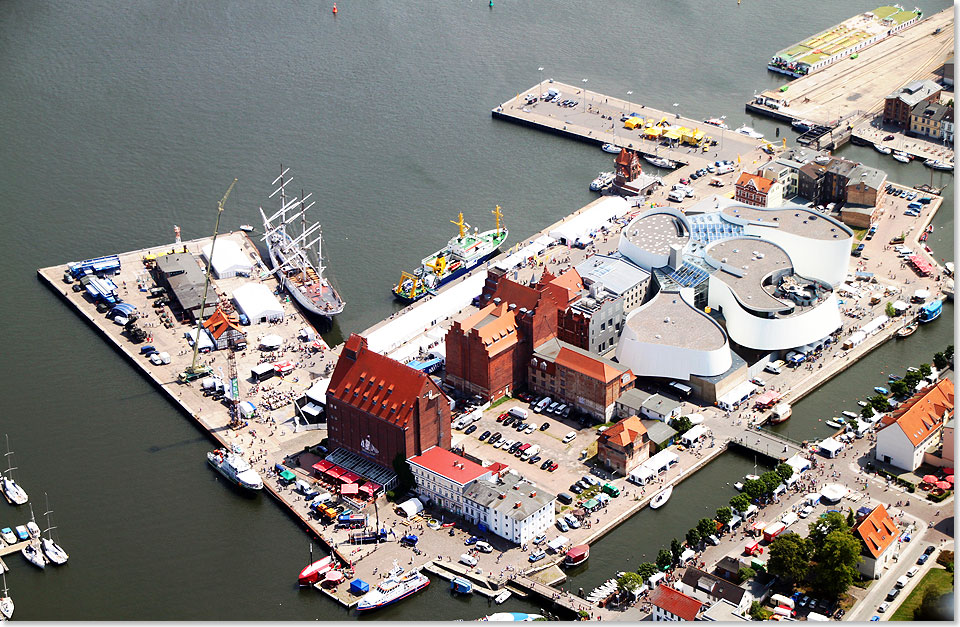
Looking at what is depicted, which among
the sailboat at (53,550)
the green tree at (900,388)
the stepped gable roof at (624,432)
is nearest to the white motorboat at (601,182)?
the green tree at (900,388)

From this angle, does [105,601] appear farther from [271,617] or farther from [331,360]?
[331,360]

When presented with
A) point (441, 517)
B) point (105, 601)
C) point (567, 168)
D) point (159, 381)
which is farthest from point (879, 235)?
point (105, 601)

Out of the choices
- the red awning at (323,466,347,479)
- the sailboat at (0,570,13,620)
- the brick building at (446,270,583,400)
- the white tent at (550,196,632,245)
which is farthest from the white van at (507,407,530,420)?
the sailboat at (0,570,13,620)

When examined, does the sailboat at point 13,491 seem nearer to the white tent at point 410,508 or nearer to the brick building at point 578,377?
the white tent at point 410,508

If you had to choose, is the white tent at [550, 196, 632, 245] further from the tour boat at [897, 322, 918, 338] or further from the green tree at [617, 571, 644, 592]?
the green tree at [617, 571, 644, 592]

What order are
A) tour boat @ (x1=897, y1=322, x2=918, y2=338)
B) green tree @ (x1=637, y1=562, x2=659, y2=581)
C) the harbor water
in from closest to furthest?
1. green tree @ (x1=637, y1=562, x2=659, y2=581)
2. the harbor water
3. tour boat @ (x1=897, y1=322, x2=918, y2=338)
